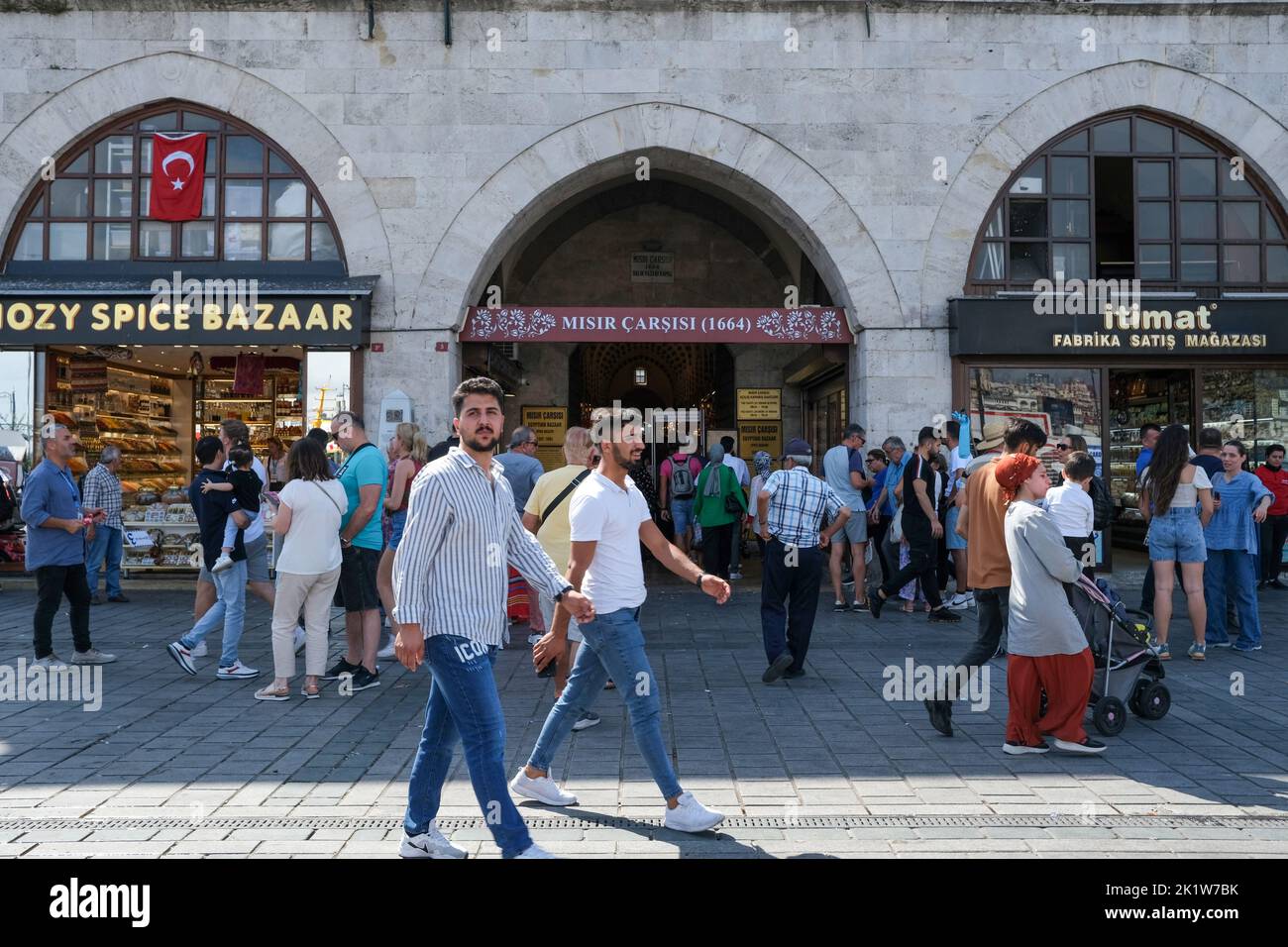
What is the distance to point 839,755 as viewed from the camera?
5.80 meters

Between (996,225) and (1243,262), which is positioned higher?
(996,225)

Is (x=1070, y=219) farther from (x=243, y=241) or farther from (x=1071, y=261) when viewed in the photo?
(x=243, y=241)

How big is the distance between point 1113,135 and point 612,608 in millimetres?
11697

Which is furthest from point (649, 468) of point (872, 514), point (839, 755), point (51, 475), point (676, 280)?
point (839, 755)

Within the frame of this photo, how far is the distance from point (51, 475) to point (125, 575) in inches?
→ 242

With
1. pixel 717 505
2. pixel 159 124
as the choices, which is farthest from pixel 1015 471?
pixel 159 124

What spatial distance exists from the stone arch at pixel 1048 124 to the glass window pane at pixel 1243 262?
132 cm

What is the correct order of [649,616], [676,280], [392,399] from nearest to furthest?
[649,616] → [392,399] → [676,280]

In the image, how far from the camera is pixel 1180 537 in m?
8.56

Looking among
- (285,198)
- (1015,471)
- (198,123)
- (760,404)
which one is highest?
(198,123)

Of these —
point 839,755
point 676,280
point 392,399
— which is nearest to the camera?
point 839,755

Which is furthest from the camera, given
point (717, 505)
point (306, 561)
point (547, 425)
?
point (547, 425)

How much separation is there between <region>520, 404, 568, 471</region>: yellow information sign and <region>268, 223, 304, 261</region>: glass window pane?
567 centimetres

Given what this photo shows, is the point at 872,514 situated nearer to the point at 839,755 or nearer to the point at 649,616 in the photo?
the point at 649,616
